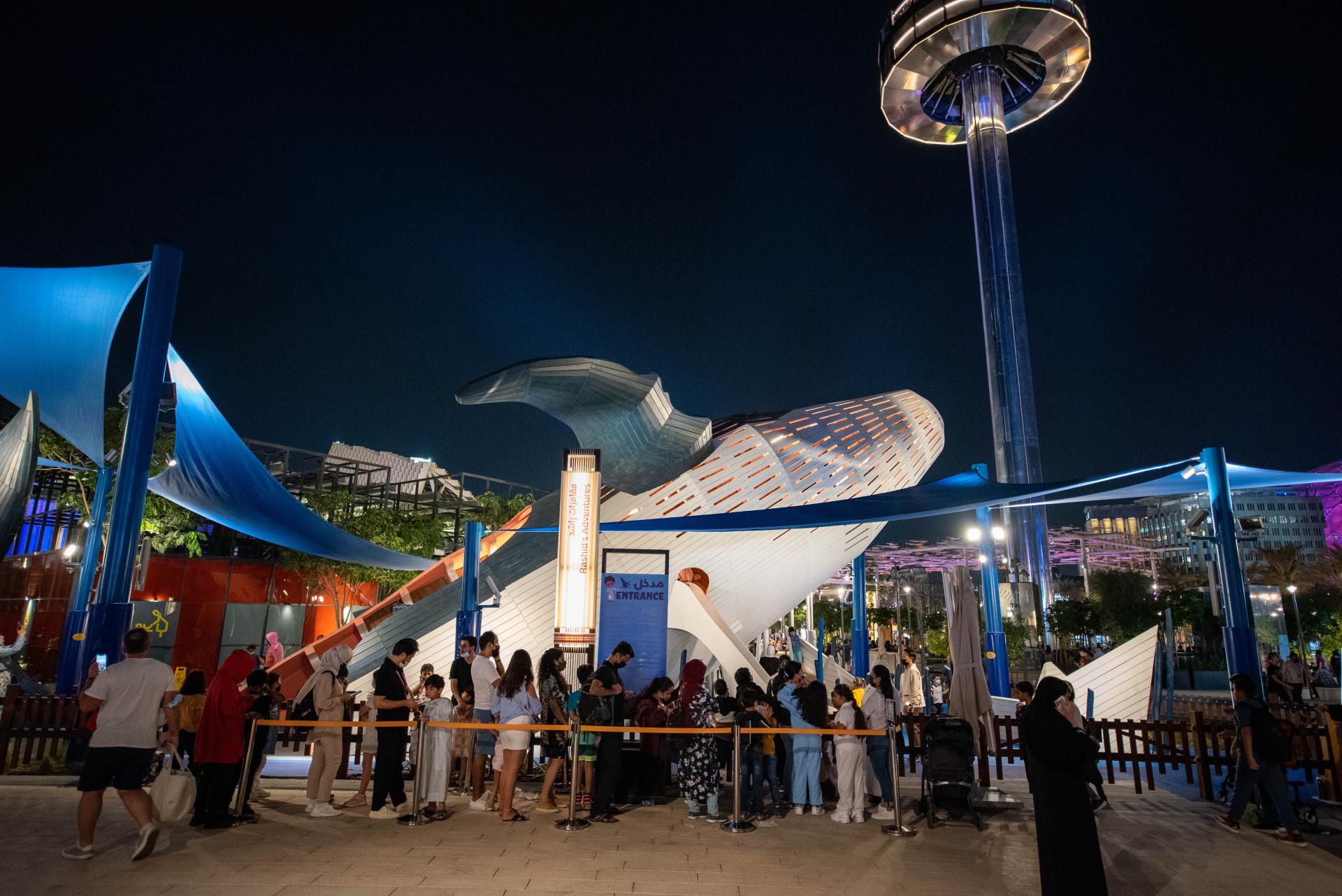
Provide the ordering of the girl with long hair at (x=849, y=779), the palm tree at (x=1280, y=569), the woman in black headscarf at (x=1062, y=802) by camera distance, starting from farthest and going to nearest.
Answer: the palm tree at (x=1280, y=569), the girl with long hair at (x=849, y=779), the woman in black headscarf at (x=1062, y=802)

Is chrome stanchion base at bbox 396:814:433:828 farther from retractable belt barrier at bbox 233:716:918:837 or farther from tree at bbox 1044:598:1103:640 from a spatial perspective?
tree at bbox 1044:598:1103:640

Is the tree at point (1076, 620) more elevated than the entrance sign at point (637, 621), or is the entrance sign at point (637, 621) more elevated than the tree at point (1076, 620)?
the tree at point (1076, 620)

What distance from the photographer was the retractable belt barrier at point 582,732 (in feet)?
21.1

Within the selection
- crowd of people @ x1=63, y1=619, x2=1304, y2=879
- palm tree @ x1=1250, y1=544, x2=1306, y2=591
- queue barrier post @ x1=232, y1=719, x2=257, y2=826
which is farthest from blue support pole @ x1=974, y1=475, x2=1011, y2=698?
palm tree @ x1=1250, y1=544, x2=1306, y2=591

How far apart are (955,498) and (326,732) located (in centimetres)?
836

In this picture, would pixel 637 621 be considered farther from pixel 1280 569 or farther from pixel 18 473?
pixel 1280 569

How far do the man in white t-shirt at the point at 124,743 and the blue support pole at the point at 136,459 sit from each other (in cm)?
410

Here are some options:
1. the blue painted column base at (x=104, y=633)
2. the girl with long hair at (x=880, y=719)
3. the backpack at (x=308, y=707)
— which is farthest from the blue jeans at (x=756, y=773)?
the blue painted column base at (x=104, y=633)

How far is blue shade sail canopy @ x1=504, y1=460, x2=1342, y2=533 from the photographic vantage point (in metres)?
10.9

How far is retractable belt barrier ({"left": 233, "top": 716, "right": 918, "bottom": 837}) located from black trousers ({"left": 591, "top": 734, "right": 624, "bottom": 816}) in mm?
82

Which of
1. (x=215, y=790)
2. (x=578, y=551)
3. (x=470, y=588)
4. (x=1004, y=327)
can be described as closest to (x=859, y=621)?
(x=470, y=588)

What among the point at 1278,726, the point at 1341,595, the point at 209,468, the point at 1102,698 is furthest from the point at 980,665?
the point at 1341,595

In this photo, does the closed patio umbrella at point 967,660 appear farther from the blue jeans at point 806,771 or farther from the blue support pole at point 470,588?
the blue support pole at point 470,588

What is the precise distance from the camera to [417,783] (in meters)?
6.57
